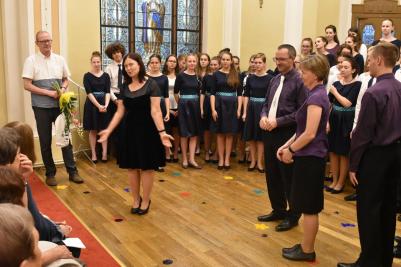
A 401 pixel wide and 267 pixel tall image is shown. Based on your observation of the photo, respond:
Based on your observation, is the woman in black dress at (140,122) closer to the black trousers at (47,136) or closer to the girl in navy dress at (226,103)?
the black trousers at (47,136)

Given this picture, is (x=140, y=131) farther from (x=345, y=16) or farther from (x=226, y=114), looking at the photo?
(x=345, y=16)

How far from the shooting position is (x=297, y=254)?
3.44m

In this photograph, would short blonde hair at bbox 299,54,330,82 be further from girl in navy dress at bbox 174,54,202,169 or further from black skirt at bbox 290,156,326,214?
girl in navy dress at bbox 174,54,202,169

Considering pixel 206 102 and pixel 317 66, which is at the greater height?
pixel 317 66

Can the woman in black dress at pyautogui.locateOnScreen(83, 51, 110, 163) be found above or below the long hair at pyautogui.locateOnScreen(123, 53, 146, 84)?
below

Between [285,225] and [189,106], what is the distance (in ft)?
8.72

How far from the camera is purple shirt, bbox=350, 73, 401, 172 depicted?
9.36 ft

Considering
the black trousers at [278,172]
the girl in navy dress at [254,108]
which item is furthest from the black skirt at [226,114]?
the black trousers at [278,172]

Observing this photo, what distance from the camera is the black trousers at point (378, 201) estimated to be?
292 centimetres

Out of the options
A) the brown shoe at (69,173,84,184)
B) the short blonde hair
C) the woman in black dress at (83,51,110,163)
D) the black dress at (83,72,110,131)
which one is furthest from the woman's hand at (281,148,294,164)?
the black dress at (83,72,110,131)

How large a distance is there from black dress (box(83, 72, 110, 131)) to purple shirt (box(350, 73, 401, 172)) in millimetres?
4258

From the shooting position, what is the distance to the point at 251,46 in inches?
320

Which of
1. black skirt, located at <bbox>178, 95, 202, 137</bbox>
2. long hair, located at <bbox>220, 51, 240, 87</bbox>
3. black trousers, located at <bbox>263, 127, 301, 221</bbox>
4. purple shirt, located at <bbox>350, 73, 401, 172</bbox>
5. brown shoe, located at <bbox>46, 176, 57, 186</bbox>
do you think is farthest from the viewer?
black skirt, located at <bbox>178, 95, 202, 137</bbox>

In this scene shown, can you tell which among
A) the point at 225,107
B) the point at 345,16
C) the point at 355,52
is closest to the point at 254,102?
the point at 225,107
